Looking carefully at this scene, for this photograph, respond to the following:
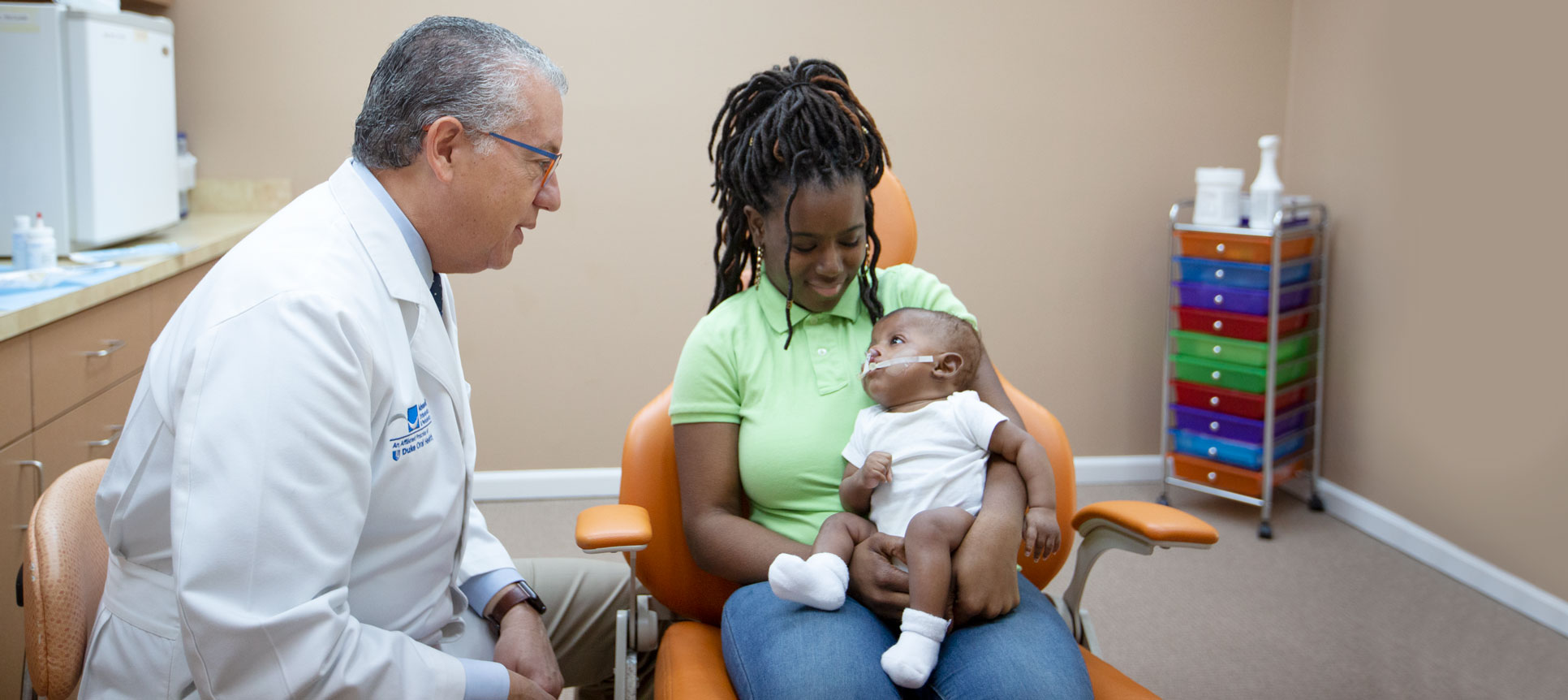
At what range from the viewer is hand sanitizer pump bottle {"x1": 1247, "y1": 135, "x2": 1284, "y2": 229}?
325 centimetres

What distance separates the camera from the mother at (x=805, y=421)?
140 centimetres

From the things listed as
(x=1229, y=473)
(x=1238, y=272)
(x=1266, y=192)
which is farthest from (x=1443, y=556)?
(x=1266, y=192)

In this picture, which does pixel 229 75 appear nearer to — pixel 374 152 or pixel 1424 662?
pixel 374 152

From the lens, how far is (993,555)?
146 centimetres

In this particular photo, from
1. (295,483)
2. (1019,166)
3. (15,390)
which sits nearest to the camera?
(295,483)

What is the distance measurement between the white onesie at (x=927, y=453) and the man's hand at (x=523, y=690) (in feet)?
1.75

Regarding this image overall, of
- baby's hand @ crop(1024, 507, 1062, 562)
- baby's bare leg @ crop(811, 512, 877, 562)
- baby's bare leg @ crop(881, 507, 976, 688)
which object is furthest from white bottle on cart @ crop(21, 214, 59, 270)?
baby's hand @ crop(1024, 507, 1062, 562)

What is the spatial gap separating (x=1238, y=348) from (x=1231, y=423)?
0.24 metres

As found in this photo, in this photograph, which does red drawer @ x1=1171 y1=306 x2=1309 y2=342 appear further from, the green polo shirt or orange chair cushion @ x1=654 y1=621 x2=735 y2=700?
orange chair cushion @ x1=654 y1=621 x2=735 y2=700

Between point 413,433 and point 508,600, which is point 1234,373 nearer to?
point 508,600

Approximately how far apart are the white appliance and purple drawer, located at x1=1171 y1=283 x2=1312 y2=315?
117 inches

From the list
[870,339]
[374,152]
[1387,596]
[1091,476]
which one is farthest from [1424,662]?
[374,152]

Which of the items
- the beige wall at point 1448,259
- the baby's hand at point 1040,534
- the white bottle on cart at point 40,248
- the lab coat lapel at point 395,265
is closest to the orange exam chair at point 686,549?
the baby's hand at point 1040,534

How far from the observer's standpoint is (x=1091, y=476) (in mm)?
3764
